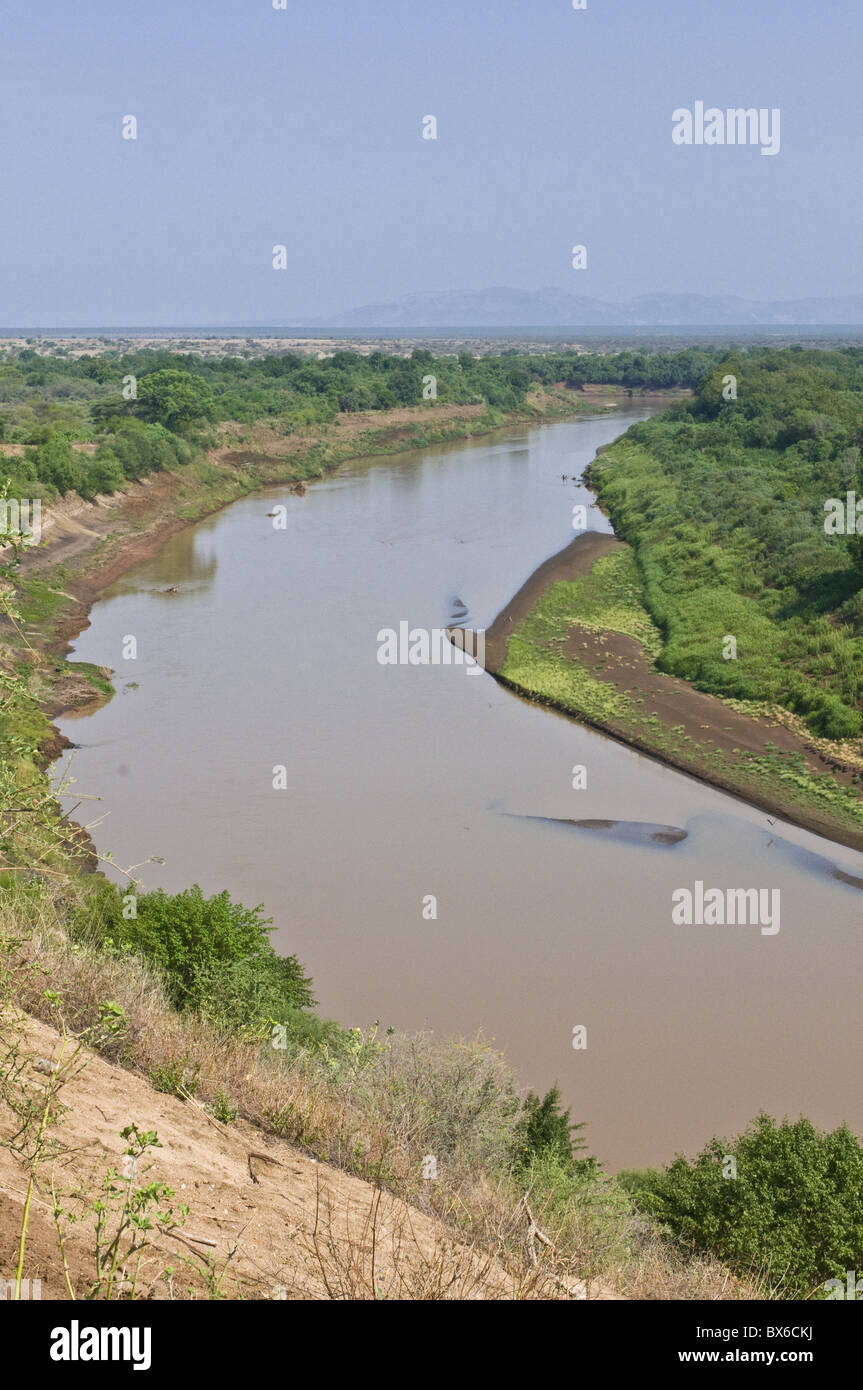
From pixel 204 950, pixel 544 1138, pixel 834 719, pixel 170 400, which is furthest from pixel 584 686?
Answer: pixel 170 400

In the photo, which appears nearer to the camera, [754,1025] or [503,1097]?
[503,1097]

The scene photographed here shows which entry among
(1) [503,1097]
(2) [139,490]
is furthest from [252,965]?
(2) [139,490]

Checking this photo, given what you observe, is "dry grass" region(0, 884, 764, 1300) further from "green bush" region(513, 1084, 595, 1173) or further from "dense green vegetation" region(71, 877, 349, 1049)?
"dense green vegetation" region(71, 877, 349, 1049)

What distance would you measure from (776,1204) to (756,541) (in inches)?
1102

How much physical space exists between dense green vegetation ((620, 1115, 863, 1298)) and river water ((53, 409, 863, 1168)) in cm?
275

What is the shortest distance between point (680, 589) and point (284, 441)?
122 feet

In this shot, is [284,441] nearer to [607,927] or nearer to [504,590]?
[504,590]

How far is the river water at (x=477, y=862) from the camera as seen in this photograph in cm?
1353

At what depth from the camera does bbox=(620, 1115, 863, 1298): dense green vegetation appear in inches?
319

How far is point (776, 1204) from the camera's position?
8.66 meters

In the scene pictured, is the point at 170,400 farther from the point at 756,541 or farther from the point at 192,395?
the point at 756,541

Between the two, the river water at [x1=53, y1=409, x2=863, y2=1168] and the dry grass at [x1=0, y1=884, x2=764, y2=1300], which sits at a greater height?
the dry grass at [x1=0, y1=884, x2=764, y2=1300]

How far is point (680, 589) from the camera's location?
3334 cm

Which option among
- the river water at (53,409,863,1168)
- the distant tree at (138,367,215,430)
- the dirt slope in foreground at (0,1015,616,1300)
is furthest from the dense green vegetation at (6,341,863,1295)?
the river water at (53,409,863,1168)
